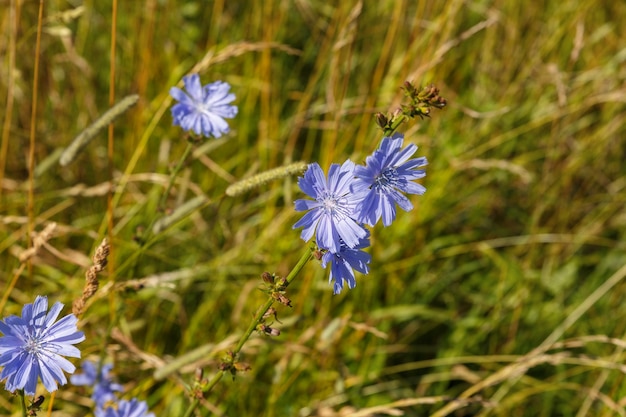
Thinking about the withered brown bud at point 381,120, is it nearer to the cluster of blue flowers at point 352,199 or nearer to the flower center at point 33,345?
the cluster of blue flowers at point 352,199

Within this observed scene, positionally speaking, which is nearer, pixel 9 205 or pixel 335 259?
pixel 335 259

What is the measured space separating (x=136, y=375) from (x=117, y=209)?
1078 mm

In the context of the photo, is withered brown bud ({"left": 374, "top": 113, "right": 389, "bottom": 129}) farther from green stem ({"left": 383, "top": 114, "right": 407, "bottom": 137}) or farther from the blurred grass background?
the blurred grass background

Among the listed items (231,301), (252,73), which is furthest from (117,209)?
(252,73)

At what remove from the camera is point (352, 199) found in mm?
1534

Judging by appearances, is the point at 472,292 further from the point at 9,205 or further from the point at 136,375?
the point at 9,205

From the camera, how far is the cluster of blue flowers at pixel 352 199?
1.50 m

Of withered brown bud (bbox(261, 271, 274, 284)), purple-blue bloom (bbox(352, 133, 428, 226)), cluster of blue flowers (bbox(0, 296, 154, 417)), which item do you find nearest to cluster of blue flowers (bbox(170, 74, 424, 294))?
purple-blue bloom (bbox(352, 133, 428, 226))

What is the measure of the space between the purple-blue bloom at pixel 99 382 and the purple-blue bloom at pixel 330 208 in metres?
1.10

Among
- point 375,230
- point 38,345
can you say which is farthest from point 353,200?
point 375,230

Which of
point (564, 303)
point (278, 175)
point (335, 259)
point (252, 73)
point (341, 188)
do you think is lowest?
point (335, 259)

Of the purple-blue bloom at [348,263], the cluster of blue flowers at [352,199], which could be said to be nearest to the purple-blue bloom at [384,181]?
the cluster of blue flowers at [352,199]

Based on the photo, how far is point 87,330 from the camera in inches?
120

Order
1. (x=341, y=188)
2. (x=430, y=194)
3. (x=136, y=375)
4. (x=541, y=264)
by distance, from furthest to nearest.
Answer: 1. (x=541, y=264)
2. (x=430, y=194)
3. (x=136, y=375)
4. (x=341, y=188)
